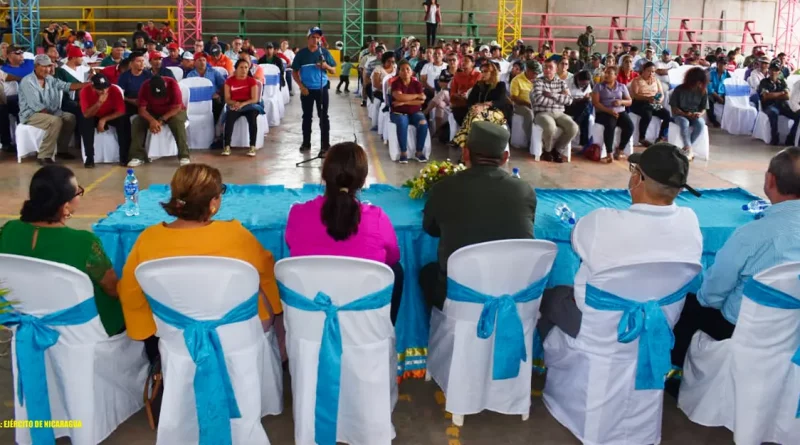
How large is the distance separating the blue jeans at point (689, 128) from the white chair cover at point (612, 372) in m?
6.31

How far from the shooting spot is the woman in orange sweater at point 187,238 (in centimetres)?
260

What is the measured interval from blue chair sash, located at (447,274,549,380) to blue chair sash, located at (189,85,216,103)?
20.9ft

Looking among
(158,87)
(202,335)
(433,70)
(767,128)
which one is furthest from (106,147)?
(767,128)

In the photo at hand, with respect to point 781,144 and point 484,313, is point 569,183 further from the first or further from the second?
point 484,313

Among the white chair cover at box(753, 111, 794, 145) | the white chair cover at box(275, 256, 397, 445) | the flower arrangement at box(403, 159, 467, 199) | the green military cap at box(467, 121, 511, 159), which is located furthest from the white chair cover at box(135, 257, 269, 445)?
the white chair cover at box(753, 111, 794, 145)

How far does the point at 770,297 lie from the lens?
2617 mm

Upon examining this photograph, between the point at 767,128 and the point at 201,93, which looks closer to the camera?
the point at 201,93

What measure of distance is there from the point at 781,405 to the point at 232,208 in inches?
98.4

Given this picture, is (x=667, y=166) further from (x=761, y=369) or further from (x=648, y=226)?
(x=761, y=369)

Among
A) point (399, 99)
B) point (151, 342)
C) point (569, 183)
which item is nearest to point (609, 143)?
point (569, 183)

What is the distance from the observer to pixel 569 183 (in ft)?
24.1

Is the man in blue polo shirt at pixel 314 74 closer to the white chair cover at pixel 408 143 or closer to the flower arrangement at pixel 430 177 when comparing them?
the white chair cover at pixel 408 143

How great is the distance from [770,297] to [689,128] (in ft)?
21.2

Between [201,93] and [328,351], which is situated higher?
[201,93]
